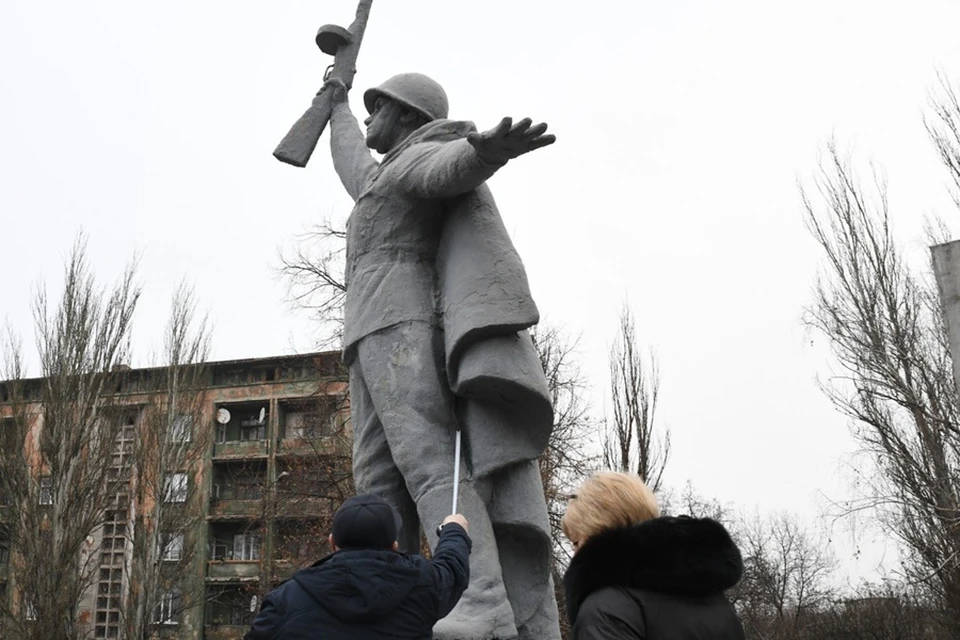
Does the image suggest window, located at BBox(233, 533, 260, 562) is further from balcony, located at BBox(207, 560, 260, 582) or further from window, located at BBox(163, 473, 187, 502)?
window, located at BBox(163, 473, 187, 502)

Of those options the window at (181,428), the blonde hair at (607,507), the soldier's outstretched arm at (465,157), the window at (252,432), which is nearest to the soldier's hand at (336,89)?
the soldier's outstretched arm at (465,157)

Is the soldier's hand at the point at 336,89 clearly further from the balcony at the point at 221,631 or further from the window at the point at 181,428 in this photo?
the balcony at the point at 221,631

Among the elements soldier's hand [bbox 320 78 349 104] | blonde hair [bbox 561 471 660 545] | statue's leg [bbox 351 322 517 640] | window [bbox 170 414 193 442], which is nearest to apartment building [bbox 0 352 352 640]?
window [bbox 170 414 193 442]

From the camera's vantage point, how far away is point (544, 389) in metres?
3.71

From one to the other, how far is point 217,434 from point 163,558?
11802mm

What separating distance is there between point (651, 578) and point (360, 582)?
2.44 feet

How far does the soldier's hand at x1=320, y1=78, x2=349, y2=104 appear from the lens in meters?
4.98

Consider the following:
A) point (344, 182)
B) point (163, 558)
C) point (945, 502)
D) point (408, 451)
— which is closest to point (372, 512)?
point (408, 451)

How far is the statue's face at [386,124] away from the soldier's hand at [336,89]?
1.81 feet

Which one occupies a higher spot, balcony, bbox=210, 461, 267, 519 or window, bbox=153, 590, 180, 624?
balcony, bbox=210, 461, 267, 519

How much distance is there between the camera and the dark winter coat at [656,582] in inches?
85.7

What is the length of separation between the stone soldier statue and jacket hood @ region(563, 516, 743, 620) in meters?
1.16

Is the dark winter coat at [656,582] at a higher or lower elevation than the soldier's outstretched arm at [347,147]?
lower

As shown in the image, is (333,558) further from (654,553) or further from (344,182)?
(344,182)
